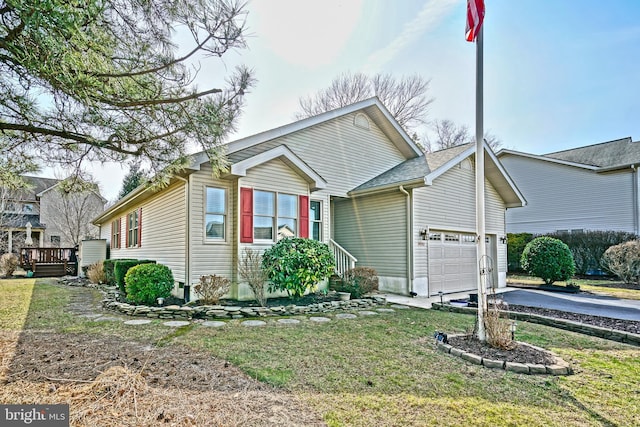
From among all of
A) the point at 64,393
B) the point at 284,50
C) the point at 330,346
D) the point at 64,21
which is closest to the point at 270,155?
the point at 284,50

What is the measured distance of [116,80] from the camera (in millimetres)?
4246

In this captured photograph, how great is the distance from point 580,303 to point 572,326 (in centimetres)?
385

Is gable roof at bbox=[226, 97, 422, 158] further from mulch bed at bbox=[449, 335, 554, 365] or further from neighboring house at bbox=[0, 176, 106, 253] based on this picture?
neighboring house at bbox=[0, 176, 106, 253]

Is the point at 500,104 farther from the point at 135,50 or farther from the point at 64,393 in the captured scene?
the point at 64,393

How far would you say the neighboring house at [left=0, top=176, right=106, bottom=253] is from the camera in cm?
2206

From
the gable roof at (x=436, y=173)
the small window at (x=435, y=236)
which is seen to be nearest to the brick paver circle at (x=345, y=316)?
the gable roof at (x=436, y=173)

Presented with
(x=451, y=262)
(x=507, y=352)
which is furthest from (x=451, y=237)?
(x=507, y=352)

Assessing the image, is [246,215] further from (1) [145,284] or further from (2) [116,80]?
(2) [116,80]

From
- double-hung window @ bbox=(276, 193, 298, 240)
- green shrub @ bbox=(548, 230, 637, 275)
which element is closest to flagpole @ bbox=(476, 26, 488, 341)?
double-hung window @ bbox=(276, 193, 298, 240)

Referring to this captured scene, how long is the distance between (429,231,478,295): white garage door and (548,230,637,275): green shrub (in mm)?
6881

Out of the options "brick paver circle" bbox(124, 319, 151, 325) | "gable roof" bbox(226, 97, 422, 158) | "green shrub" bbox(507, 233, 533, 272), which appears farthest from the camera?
"green shrub" bbox(507, 233, 533, 272)

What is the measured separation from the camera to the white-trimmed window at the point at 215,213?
8594 mm

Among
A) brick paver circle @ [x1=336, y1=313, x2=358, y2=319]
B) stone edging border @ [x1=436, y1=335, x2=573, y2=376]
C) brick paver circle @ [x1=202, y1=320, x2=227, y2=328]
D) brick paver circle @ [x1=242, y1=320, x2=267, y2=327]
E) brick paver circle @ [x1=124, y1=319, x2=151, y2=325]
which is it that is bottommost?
brick paver circle @ [x1=336, y1=313, x2=358, y2=319]

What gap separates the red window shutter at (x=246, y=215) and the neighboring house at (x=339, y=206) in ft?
0.08
